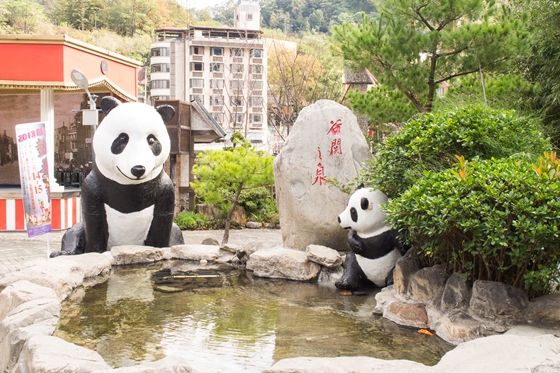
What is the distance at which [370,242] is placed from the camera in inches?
229

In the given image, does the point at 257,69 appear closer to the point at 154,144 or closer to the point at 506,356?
the point at 154,144

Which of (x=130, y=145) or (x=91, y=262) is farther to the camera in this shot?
(x=130, y=145)

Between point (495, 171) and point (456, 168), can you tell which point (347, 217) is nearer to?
point (456, 168)

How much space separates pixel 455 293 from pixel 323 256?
194 centimetres

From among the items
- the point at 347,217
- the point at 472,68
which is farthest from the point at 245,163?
the point at 472,68

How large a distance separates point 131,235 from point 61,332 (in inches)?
115

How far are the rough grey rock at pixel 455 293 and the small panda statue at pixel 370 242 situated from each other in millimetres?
1105

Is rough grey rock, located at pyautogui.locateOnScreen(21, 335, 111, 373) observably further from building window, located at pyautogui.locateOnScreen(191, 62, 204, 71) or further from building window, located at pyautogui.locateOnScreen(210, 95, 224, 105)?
building window, located at pyautogui.locateOnScreen(191, 62, 204, 71)

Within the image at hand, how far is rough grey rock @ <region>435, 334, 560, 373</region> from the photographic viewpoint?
10.5 feet

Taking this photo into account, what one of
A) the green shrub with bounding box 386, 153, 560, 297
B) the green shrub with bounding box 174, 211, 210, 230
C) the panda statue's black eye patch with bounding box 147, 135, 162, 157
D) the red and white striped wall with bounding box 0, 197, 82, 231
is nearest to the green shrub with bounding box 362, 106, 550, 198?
the green shrub with bounding box 386, 153, 560, 297

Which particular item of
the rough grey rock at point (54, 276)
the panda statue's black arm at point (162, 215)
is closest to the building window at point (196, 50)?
the panda statue's black arm at point (162, 215)

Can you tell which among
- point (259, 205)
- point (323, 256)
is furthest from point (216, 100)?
point (323, 256)

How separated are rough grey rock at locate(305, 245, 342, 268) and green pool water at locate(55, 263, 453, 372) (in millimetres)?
242

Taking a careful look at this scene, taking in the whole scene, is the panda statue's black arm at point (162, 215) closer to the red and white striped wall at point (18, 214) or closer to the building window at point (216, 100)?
the red and white striped wall at point (18, 214)
